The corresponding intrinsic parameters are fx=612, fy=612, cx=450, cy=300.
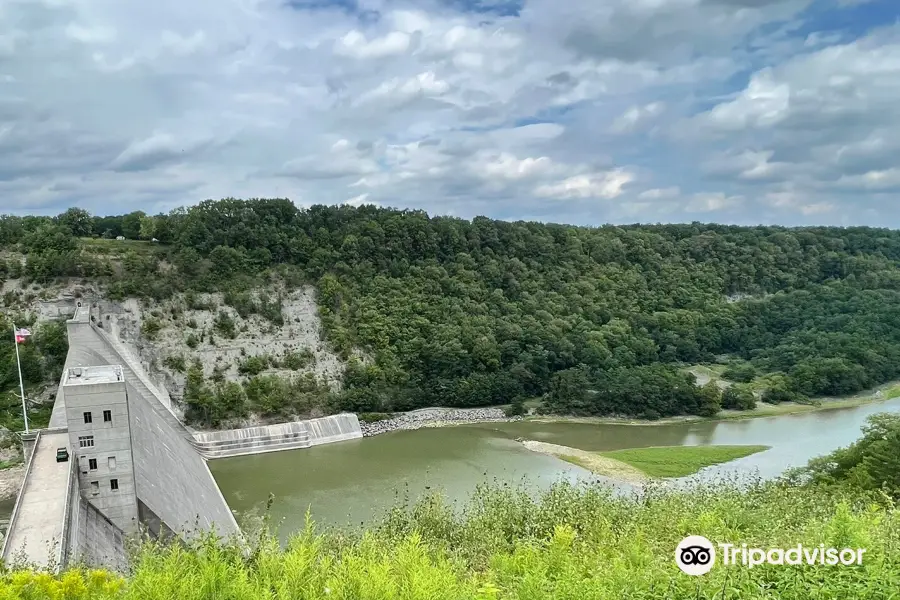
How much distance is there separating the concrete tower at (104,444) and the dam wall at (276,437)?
19.9 meters

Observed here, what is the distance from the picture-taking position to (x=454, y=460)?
109ft

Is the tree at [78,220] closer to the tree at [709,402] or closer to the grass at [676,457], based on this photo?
the grass at [676,457]

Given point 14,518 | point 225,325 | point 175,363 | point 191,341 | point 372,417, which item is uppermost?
point 225,325

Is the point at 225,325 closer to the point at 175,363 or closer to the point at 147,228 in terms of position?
the point at 175,363

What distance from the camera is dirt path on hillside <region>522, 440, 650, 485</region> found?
3009 centimetres

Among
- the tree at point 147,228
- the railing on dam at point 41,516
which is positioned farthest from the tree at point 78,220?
the railing on dam at point 41,516

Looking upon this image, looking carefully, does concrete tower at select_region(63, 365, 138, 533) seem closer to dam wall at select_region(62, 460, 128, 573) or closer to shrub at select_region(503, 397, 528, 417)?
dam wall at select_region(62, 460, 128, 573)

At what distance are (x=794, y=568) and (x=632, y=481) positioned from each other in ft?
77.2

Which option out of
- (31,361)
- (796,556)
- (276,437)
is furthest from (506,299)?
(796,556)

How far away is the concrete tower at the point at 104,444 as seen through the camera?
48.8 feet

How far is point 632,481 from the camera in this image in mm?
29391

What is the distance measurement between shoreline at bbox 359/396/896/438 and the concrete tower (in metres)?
25.0

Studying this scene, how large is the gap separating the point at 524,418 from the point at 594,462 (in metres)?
11.4

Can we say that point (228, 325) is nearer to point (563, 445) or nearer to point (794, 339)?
point (563, 445)
